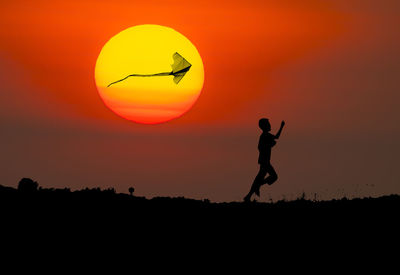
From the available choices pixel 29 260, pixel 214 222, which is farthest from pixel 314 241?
pixel 29 260

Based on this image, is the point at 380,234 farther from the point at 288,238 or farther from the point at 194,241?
the point at 194,241

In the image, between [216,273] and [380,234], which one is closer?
[216,273]

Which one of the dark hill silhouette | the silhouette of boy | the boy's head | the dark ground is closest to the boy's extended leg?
the silhouette of boy

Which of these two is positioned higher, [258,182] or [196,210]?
[258,182]

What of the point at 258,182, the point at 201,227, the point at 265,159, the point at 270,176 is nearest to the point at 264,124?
the point at 265,159

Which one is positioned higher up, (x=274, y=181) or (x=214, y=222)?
(x=274, y=181)

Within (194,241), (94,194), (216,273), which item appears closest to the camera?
(216,273)

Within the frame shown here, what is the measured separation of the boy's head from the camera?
26.6m

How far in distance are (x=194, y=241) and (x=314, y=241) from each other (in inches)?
95.7

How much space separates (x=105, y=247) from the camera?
2133 centimetres

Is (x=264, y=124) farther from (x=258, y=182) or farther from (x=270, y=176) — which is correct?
(x=258, y=182)

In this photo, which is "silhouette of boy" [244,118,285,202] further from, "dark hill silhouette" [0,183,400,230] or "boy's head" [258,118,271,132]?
"dark hill silhouette" [0,183,400,230]

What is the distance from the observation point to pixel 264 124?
1049 inches

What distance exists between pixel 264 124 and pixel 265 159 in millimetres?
888
